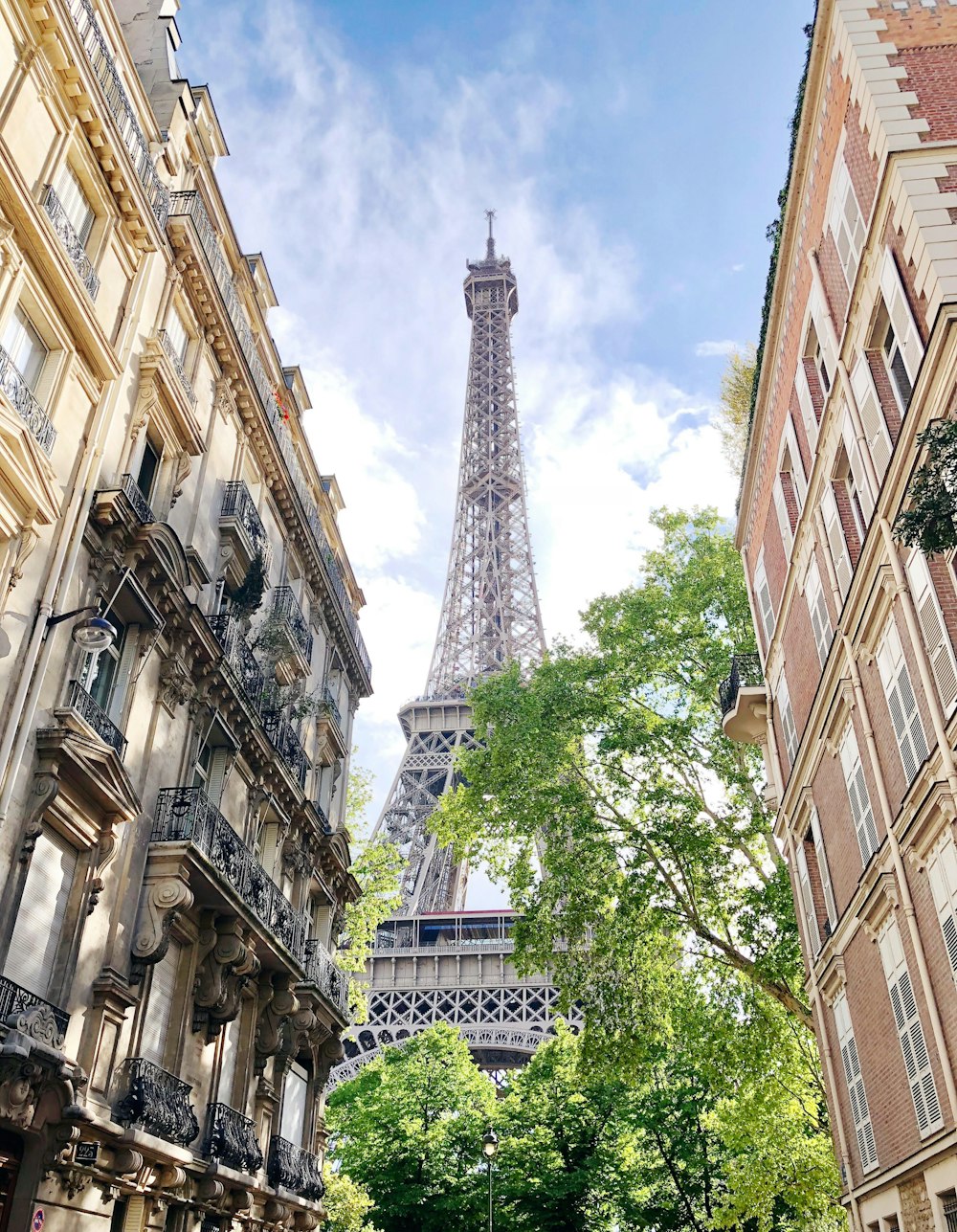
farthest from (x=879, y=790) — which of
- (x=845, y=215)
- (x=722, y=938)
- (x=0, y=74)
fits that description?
(x=0, y=74)

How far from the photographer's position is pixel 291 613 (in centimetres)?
2578

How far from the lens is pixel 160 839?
17172 millimetres

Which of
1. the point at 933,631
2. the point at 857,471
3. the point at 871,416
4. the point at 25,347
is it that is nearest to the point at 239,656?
the point at 25,347

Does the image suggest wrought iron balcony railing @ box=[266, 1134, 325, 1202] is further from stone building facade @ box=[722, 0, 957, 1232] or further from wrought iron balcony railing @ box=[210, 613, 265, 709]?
stone building facade @ box=[722, 0, 957, 1232]

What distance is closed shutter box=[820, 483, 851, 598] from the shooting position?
17.3 m

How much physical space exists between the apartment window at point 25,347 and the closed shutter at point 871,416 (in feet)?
39.0

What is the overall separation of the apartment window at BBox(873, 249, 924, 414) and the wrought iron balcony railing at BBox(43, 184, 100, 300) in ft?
38.1

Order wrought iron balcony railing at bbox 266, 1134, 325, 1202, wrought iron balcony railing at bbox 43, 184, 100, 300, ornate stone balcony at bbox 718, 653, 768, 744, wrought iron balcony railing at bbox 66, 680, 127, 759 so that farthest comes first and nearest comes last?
ornate stone balcony at bbox 718, 653, 768, 744, wrought iron balcony railing at bbox 266, 1134, 325, 1202, wrought iron balcony railing at bbox 43, 184, 100, 300, wrought iron balcony railing at bbox 66, 680, 127, 759

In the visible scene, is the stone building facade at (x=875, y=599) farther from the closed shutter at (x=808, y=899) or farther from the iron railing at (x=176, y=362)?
the iron railing at (x=176, y=362)

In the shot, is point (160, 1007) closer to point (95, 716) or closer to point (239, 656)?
point (95, 716)

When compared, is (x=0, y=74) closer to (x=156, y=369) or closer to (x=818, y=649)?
(x=156, y=369)

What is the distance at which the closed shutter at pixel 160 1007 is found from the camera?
16.5m

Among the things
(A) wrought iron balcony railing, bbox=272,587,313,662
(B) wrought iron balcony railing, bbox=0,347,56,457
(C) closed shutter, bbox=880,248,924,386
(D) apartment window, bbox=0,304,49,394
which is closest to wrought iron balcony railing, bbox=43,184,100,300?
(D) apartment window, bbox=0,304,49,394

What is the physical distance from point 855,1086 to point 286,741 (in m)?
13.4
